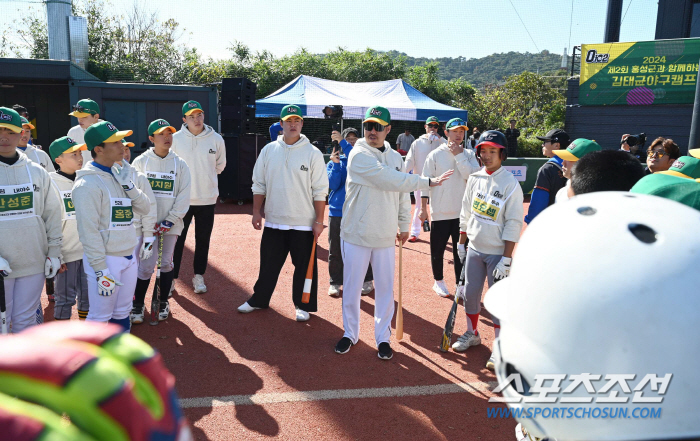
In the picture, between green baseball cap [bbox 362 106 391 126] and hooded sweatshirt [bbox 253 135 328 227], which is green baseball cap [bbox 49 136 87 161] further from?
green baseball cap [bbox 362 106 391 126]

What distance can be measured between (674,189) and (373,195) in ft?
10.1

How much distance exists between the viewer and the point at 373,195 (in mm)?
4570

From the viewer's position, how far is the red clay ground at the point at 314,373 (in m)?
3.57

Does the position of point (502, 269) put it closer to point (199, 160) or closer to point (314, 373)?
point (314, 373)

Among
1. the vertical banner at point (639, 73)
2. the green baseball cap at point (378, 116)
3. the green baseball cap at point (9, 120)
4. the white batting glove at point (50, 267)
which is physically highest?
the vertical banner at point (639, 73)

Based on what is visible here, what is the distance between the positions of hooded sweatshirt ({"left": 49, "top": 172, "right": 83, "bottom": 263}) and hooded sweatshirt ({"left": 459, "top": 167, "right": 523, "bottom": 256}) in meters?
3.71

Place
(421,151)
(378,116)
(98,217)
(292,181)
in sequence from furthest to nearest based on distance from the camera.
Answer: (421,151), (292,181), (378,116), (98,217)

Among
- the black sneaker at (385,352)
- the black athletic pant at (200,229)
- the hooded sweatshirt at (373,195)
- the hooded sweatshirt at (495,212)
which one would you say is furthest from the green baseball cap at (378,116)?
the black athletic pant at (200,229)

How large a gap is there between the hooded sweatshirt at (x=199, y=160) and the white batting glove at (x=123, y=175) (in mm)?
1800

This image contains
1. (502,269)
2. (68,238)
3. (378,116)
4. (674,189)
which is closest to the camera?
(674,189)

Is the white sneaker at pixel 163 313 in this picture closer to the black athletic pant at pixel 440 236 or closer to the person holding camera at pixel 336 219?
the person holding camera at pixel 336 219

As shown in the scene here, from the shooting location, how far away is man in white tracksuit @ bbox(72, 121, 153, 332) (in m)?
3.78

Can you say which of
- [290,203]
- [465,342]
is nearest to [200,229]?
[290,203]

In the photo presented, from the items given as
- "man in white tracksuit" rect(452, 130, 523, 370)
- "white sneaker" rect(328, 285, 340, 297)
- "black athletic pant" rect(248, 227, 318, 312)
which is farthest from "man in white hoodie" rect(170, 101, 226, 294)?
"man in white tracksuit" rect(452, 130, 523, 370)
